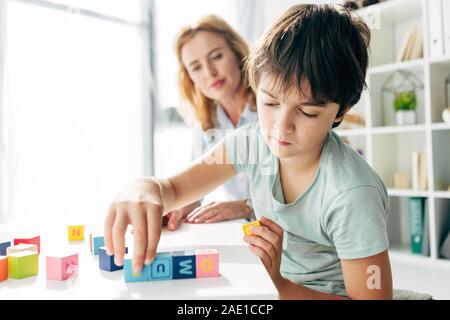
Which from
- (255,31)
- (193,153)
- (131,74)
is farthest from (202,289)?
(255,31)

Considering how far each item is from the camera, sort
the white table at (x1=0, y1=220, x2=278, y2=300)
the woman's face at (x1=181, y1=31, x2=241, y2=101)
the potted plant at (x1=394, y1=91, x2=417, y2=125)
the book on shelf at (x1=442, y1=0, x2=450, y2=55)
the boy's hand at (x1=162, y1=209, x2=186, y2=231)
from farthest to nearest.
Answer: the potted plant at (x1=394, y1=91, x2=417, y2=125) → the book on shelf at (x1=442, y1=0, x2=450, y2=55) → the woman's face at (x1=181, y1=31, x2=241, y2=101) → the boy's hand at (x1=162, y1=209, x2=186, y2=231) → the white table at (x1=0, y1=220, x2=278, y2=300)

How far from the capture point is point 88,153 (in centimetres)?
165

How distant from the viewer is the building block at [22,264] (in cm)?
43

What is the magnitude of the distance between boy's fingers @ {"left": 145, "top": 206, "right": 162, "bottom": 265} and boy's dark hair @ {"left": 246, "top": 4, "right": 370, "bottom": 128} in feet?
0.82

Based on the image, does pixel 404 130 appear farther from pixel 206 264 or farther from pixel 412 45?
pixel 206 264

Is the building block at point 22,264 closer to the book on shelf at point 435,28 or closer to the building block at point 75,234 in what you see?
the building block at point 75,234

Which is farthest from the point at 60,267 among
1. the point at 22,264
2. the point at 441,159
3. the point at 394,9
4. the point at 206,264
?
the point at 394,9

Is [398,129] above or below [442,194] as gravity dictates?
above

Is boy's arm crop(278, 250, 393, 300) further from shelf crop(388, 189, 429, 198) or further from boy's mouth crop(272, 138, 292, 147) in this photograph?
shelf crop(388, 189, 429, 198)

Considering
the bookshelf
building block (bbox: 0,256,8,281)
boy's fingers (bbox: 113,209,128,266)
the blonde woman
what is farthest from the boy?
the bookshelf

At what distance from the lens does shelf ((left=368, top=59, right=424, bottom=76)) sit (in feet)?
5.57

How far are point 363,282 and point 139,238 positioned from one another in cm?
29

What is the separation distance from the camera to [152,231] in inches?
16.9

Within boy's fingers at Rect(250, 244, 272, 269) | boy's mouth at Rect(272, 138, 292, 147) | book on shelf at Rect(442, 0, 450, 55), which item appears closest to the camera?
boy's fingers at Rect(250, 244, 272, 269)
